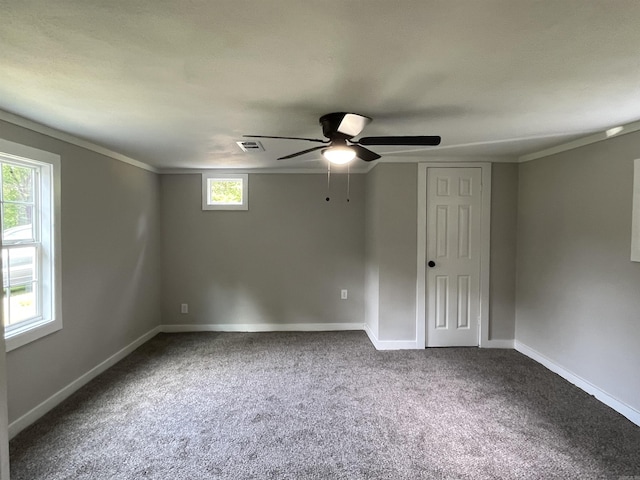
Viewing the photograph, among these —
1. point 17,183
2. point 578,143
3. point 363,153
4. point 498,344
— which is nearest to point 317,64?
point 363,153

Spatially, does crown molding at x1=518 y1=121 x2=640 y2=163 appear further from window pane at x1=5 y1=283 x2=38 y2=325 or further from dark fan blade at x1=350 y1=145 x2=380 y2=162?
window pane at x1=5 y1=283 x2=38 y2=325

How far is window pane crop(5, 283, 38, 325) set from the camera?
2.32 m

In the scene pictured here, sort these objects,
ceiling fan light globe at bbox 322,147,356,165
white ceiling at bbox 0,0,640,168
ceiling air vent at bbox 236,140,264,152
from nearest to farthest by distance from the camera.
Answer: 1. white ceiling at bbox 0,0,640,168
2. ceiling fan light globe at bbox 322,147,356,165
3. ceiling air vent at bbox 236,140,264,152

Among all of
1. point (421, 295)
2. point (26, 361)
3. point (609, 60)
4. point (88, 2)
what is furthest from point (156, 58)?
point (421, 295)

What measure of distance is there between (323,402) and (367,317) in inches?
73.4

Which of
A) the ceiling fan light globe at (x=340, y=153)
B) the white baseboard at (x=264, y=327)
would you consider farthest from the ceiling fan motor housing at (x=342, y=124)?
the white baseboard at (x=264, y=327)

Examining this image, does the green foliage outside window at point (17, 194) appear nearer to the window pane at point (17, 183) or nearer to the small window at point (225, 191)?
the window pane at point (17, 183)

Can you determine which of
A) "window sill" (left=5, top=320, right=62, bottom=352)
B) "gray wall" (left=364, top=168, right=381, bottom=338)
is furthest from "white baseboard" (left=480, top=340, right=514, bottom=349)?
"window sill" (left=5, top=320, right=62, bottom=352)

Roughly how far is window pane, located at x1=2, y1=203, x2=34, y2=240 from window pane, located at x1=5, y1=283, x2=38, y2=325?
39 centimetres

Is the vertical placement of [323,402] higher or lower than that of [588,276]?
lower

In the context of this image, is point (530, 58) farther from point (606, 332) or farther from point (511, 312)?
point (511, 312)

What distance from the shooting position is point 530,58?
4.77 ft

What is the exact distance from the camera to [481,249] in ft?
12.2

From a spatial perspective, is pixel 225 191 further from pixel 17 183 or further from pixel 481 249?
pixel 481 249
